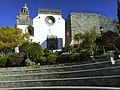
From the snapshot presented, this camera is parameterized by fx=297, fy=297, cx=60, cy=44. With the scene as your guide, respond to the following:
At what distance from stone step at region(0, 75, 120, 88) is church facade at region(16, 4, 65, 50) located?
26.5m

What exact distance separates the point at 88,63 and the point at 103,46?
6.26 meters

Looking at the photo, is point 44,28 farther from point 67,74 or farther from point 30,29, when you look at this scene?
point 67,74

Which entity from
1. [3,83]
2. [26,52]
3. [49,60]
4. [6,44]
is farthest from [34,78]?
[6,44]

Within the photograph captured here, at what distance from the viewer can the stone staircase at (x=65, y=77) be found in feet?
48.2

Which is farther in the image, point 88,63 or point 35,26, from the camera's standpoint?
point 35,26

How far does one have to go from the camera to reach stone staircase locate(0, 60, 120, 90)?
14695 millimetres

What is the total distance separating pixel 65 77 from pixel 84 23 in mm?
27165

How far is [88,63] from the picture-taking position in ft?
60.5

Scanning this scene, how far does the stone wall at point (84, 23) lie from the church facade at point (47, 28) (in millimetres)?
1946

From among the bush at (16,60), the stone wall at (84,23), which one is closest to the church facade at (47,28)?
the stone wall at (84,23)

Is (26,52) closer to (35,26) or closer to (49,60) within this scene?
(49,60)

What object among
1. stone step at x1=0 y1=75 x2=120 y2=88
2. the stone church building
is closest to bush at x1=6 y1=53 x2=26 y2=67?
stone step at x1=0 y1=75 x2=120 y2=88

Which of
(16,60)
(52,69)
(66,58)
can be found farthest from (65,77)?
(16,60)

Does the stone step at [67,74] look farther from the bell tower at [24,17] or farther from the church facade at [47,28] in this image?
the bell tower at [24,17]
